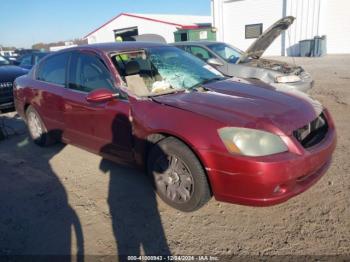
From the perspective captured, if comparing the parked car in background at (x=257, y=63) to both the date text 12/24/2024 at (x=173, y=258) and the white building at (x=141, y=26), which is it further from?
the white building at (x=141, y=26)

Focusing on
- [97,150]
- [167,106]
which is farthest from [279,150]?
[97,150]

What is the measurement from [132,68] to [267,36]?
5024 millimetres

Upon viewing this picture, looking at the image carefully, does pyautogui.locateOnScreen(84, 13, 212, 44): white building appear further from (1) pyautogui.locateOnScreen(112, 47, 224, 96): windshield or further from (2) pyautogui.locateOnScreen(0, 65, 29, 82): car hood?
(1) pyautogui.locateOnScreen(112, 47, 224, 96): windshield

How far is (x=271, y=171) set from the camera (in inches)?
97.9

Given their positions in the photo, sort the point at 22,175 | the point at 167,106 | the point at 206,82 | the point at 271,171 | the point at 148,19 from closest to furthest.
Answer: the point at 271,171, the point at 167,106, the point at 206,82, the point at 22,175, the point at 148,19

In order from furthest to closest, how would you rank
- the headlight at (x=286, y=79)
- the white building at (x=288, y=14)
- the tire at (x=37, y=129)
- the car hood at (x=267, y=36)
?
the white building at (x=288, y=14), the car hood at (x=267, y=36), the headlight at (x=286, y=79), the tire at (x=37, y=129)

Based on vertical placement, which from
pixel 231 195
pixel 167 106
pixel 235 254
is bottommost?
pixel 235 254

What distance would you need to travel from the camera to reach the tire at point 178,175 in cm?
282

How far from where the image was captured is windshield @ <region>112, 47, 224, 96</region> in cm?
359

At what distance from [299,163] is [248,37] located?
22.0m

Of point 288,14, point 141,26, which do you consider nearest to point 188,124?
point 288,14

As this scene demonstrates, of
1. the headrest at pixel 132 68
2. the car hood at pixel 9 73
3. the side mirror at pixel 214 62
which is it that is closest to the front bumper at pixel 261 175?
the headrest at pixel 132 68

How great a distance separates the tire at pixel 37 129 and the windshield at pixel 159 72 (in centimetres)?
209

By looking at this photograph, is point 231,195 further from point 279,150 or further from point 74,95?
point 74,95
